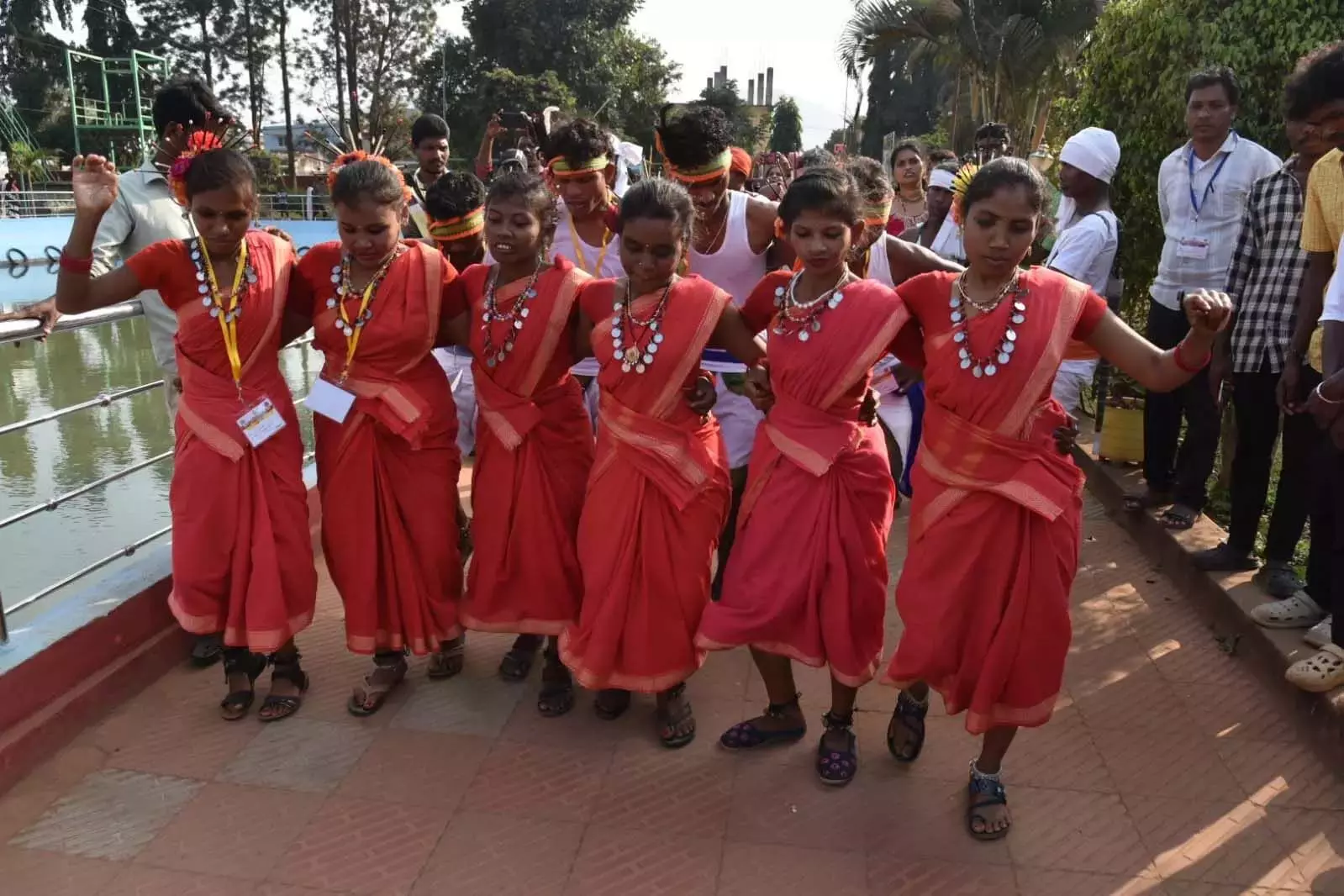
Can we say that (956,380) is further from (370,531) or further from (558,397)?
(370,531)

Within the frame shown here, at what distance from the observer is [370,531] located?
312 centimetres

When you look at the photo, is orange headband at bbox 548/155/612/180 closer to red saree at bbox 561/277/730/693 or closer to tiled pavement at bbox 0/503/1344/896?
red saree at bbox 561/277/730/693

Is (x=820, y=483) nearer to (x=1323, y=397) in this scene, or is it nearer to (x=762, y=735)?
(x=762, y=735)

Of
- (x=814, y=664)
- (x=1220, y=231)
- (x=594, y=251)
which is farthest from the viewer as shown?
(x=1220, y=231)

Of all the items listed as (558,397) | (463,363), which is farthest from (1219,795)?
(463,363)

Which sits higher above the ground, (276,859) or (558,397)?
(558,397)

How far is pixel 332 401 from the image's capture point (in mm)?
2998

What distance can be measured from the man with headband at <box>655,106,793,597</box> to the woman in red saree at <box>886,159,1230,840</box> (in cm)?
89

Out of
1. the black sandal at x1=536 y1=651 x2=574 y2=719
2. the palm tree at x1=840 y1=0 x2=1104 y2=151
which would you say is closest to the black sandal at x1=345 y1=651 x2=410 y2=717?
the black sandal at x1=536 y1=651 x2=574 y2=719

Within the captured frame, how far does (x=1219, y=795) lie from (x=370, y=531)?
8.42 feet

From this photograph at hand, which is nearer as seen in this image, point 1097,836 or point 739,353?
point 1097,836

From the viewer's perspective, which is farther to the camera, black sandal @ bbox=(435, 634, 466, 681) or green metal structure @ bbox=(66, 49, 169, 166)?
green metal structure @ bbox=(66, 49, 169, 166)

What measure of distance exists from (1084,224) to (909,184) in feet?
10.8

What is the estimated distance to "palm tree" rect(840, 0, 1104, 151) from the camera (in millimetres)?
14352
